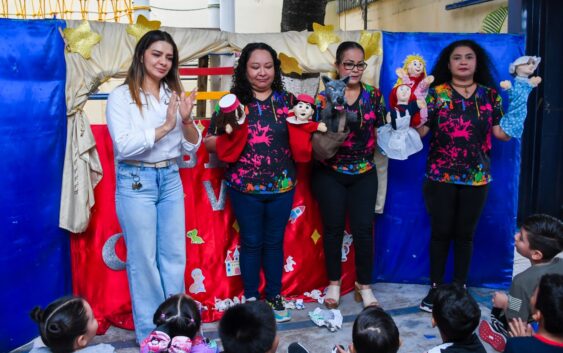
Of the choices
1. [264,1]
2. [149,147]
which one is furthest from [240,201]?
[264,1]

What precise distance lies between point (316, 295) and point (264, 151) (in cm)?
115

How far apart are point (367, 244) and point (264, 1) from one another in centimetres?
893

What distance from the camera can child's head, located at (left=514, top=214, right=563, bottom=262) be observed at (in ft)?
8.48

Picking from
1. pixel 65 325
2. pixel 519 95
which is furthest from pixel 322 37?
pixel 65 325

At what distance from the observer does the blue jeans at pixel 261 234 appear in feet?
10.9

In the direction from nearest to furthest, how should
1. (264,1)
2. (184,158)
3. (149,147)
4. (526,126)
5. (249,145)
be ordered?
1. (149,147)
2. (249,145)
3. (184,158)
4. (526,126)
5. (264,1)

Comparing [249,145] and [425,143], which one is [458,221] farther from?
[249,145]

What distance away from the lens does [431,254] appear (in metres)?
3.71

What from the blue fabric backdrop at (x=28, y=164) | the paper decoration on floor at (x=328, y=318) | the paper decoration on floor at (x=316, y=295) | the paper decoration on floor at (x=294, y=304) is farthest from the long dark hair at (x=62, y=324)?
the paper decoration on floor at (x=316, y=295)

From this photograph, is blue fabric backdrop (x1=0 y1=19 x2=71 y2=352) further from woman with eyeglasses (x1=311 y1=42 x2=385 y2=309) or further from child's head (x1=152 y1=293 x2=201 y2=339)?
woman with eyeglasses (x1=311 y1=42 x2=385 y2=309)

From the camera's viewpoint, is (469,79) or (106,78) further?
(469,79)

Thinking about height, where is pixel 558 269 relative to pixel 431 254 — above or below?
above

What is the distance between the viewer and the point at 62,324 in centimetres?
203

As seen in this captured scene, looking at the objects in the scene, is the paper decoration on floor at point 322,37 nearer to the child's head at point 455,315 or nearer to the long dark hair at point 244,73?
the long dark hair at point 244,73
